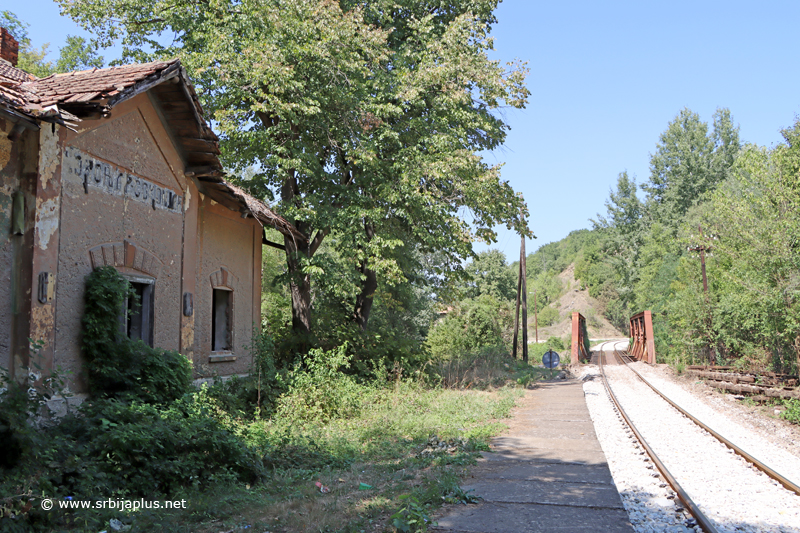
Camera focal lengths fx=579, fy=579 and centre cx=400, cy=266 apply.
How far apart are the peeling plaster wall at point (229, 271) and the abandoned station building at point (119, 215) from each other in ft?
0.13

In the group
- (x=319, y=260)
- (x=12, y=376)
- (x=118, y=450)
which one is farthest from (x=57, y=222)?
(x=319, y=260)

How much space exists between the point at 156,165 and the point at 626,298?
7109cm

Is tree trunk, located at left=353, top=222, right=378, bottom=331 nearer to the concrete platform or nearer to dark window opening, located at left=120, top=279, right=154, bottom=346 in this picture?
the concrete platform

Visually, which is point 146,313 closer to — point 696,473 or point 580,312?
point 696,473

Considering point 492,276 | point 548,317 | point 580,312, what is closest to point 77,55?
point 492,276

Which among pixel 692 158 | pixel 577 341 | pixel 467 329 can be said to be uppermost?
pixel 692 158

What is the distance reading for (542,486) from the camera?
7.44m

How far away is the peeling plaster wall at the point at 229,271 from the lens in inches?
455

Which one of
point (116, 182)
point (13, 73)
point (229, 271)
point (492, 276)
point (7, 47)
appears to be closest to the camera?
point (116, 182)

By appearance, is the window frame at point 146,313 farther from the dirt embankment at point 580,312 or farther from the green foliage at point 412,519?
the dirt embankment at point 580,312

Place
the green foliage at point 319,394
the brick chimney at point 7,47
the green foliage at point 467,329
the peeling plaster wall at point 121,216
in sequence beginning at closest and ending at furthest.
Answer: the peeling plaster wall at point 121,216
the brick chimney at point 7,47
the green foliage at point 319,394
the green foliage at point 467,329

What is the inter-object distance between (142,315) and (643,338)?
31820 mm

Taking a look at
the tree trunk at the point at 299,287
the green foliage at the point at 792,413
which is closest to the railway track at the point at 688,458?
the green foliage at the point at 792,413

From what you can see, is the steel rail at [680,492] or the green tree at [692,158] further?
the green tree at [692,158]
